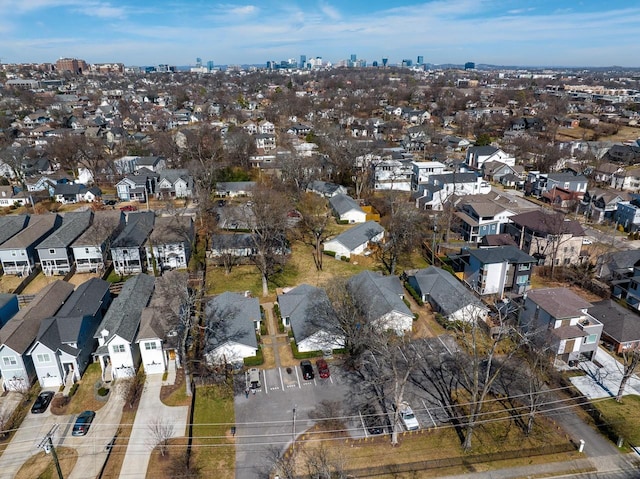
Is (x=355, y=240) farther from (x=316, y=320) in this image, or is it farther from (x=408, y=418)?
(x=408, y=418)

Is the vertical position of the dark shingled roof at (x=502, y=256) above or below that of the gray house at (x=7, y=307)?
above

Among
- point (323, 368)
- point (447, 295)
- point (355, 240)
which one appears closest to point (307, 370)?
point (323, 368)

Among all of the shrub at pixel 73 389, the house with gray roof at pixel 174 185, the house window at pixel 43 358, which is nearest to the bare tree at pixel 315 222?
the house with gray roof at pixel 174 185

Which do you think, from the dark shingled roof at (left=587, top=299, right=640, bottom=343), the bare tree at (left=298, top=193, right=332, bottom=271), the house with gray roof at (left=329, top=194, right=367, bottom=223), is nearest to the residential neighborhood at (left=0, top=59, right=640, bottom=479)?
the dark shingled roof at (left=587, top=299, right=640, bottom=343)

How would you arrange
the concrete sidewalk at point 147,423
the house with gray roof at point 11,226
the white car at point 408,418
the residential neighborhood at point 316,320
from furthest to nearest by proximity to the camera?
1. the house with gray roof at point 11,226
2. the white car at point 408,418
3. the residential neighborhood at point 316,320
4. the concrete sidewalk at point 147,423

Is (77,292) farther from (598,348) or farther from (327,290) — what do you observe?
(598,348)

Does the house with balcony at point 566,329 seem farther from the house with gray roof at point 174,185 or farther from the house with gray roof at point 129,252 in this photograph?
the house with gray roof at point 174,185
